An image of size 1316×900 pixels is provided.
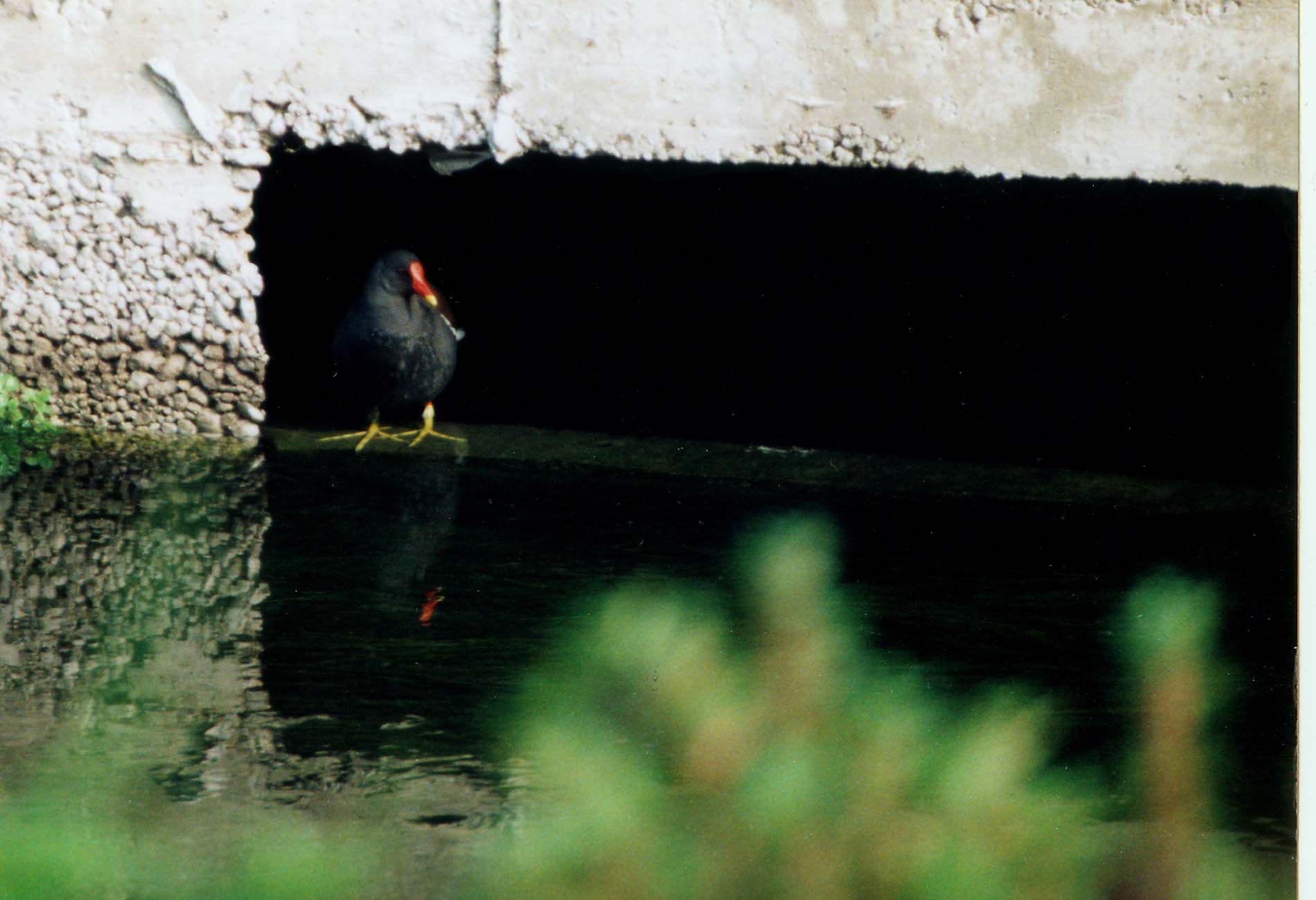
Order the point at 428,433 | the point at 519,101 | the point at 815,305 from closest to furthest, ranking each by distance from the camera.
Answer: the point at 519,101
the point at 428,433
the point at 815,305

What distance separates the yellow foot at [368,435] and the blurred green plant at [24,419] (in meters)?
0.87

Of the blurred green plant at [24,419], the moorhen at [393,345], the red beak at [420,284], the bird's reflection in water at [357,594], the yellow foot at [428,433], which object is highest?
the red beak at [420,284]

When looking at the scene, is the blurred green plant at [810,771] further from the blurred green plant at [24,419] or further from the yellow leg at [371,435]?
the yellow leg at [371,435]

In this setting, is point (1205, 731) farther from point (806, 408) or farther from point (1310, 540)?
point (806, 408)

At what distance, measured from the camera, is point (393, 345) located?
487 cm

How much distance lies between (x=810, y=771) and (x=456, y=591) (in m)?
2.69

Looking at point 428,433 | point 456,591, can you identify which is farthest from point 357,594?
point 428,433

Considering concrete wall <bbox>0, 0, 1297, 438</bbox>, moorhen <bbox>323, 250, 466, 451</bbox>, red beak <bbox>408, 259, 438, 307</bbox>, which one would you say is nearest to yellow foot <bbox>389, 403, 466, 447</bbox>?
moorhen <bbox>323, 250, 466, 451</bbox>

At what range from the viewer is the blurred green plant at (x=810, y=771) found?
81 centimetres

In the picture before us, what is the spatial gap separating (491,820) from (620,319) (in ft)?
12.7

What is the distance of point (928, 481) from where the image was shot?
4.70m

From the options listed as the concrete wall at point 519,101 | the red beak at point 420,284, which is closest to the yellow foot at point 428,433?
the red beak at point 420,284

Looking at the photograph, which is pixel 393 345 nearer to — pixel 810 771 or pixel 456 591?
pixel 456 591

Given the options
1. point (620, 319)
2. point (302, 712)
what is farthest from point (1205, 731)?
point (620, 319)
